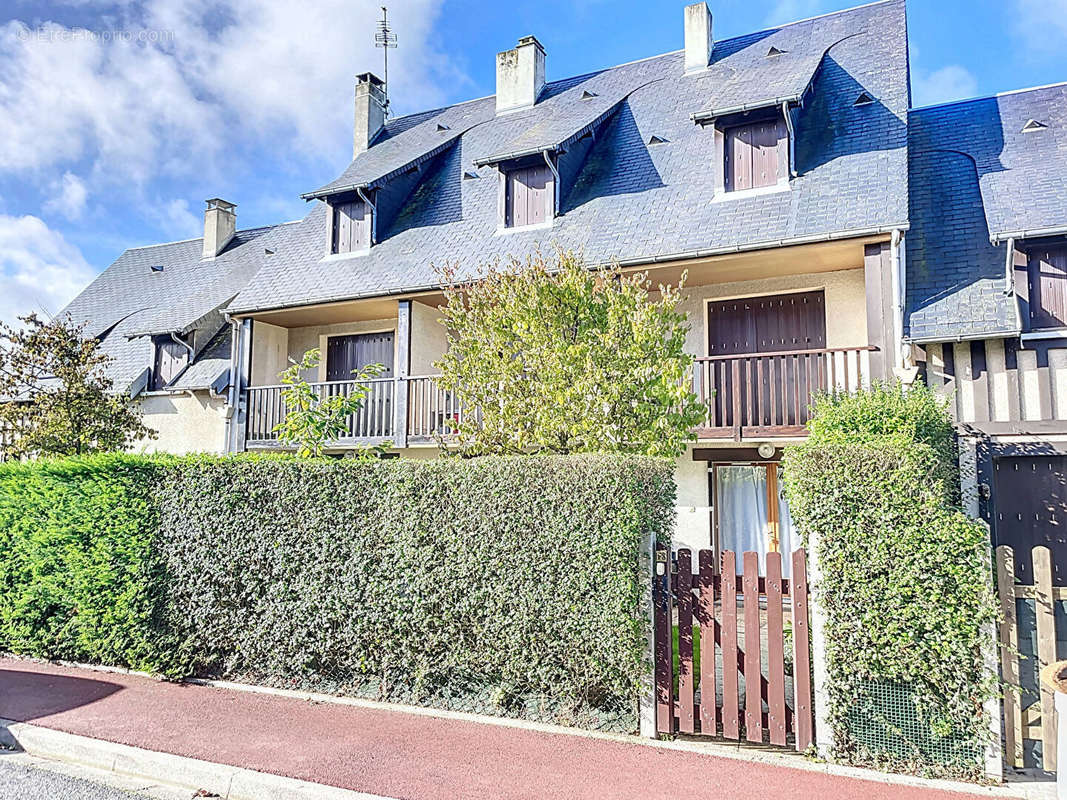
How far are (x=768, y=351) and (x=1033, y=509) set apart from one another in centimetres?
399

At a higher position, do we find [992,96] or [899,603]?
[992,96]

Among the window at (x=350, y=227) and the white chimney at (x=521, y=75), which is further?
the white chimney at (x=521, y=75)

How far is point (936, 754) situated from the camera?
4.77 m

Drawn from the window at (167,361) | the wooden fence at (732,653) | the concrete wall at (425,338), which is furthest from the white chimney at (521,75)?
the wooden fence at (732,653)

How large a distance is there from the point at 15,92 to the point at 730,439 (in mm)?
10378

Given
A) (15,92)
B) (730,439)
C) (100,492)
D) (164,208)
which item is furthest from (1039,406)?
(164,208)

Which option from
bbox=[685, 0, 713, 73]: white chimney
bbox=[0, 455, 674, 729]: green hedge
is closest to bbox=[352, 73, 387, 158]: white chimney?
bbox=[685, 0, 713, 73]: white chimney

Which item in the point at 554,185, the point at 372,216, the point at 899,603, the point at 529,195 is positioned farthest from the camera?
the point at 372,216

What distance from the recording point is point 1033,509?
8.75 m

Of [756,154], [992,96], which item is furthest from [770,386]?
[992,96]

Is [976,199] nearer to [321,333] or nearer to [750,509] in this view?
[750,509]

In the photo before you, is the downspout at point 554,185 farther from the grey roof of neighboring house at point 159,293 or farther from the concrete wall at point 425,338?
the grey roof of neighboring house at point 159,293

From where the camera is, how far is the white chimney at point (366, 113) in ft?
56.0

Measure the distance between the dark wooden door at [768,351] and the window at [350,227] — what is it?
673 cm
